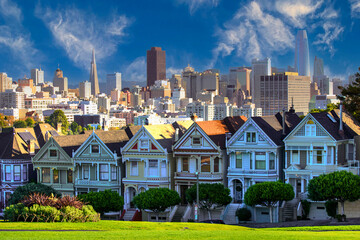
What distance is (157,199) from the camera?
56031mm

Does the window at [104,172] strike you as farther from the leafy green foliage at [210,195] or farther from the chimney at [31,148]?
the leafy green foliage at [210,195]

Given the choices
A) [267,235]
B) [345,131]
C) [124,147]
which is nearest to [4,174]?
[124,147]

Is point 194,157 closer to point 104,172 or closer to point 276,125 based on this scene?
point 276,125

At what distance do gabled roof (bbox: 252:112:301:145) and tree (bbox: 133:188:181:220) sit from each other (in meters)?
8.24

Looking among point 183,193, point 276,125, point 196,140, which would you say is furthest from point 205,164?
point 276,125

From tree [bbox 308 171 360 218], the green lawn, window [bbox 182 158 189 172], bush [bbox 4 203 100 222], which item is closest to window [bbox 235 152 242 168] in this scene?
window [bbox 182 158 189 172]

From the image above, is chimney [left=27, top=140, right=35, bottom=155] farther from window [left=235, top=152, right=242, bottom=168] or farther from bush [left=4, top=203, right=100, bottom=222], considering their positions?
bush [left=4, top=203, right=100, bottom=222]

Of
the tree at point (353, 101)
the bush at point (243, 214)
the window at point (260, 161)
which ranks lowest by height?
the bush at point (243, 214)

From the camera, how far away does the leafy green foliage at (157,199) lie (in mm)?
56125

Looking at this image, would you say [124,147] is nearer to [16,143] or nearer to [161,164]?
[161,164]

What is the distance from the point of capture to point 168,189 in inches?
2247

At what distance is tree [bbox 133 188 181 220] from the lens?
5612cm

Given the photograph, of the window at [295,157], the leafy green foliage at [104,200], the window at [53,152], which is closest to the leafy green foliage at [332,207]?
the window at [295,157]

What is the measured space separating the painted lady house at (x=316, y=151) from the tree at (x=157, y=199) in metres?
8.56
